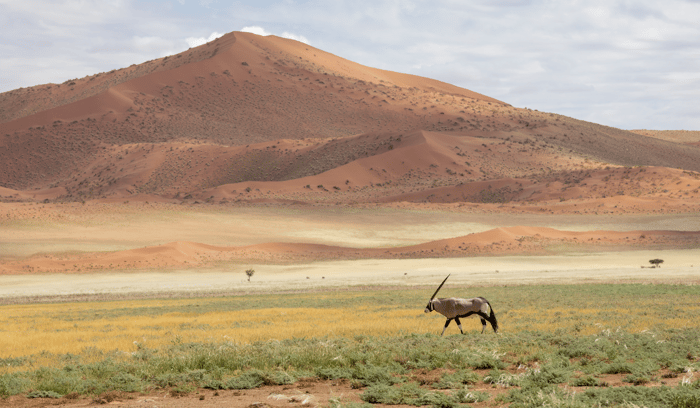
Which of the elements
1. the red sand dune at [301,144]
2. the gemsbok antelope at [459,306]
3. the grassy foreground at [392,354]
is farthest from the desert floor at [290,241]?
the gemsbok antelope at [459,306]

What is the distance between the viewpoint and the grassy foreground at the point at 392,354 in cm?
1070

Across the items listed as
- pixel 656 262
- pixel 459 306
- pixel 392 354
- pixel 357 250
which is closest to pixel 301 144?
pixel 357 250

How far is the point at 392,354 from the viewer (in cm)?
1330

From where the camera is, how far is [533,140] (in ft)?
410

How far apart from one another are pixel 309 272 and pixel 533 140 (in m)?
87.6

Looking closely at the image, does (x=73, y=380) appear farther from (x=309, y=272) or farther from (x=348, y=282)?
(x=309, y=272)

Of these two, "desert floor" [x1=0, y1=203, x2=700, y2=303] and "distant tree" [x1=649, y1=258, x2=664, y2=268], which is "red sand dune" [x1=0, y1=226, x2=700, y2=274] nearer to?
"desert floor" [x1=0, y1=203, x2=700, y2=303]

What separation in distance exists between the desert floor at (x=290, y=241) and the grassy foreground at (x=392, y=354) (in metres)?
15.8

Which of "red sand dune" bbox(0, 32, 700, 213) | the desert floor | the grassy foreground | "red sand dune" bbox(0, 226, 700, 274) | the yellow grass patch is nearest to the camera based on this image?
the grassy foreground

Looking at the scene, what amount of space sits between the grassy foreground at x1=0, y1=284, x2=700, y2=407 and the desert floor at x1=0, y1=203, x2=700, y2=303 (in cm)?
A: 1580

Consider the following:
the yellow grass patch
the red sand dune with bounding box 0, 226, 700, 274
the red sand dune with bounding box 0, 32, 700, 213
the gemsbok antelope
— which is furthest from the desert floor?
the gemsbok antelope

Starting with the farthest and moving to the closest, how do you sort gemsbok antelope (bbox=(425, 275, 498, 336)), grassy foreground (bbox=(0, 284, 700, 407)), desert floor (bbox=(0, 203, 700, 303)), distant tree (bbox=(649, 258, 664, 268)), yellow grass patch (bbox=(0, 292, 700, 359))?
distant tree (bbox=(649, 258, 664, 268)) < desert floor (bbox=(0, 203, 700, 303)) < yellow grass patch (bbox=(0, 292, 700, 359)) < gemsbok antelope (bbox=(425, 275, 498, 336)) < grassy foreground (bbox=(0, 284, 700, 407))

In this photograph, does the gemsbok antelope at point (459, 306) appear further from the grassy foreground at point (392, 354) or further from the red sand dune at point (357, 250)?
the red sand dune at point (357, 250)

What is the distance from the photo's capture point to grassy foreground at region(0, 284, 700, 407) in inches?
421
